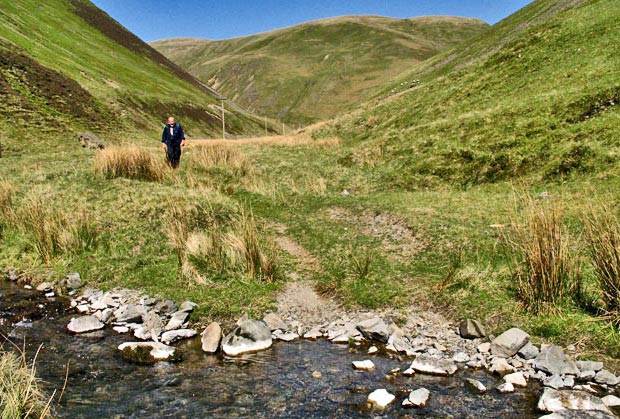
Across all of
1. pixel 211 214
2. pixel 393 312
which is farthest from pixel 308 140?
pixel 393 312

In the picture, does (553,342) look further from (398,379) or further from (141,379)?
(141,379)

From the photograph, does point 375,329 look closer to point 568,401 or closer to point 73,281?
point 568,401

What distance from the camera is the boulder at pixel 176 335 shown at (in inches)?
312

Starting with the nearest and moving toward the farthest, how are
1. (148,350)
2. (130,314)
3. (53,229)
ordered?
(148,350) < (130,314) < (53,229)

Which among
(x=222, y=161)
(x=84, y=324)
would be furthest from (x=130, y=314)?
(x=222, y=161)

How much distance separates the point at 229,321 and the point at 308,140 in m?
29.7

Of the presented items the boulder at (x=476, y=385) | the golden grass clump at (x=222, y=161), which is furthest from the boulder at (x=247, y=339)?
the golden grass clump at (x=222, y=161)

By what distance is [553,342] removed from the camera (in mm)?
7000

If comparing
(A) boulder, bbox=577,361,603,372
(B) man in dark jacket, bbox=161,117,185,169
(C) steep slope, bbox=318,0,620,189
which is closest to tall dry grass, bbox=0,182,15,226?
(B) man in dark jacket, bbox=161,117,185,169

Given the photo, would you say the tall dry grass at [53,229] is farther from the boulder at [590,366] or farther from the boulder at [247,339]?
the boulder at [590,366]

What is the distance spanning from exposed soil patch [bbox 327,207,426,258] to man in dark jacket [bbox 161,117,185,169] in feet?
24.0

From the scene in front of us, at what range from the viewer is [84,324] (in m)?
8.36

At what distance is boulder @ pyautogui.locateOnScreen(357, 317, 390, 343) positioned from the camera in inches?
303

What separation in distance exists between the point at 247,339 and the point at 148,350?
1613 mm
